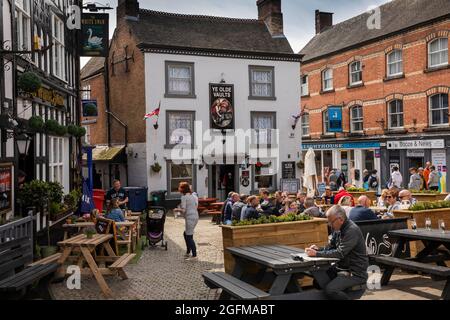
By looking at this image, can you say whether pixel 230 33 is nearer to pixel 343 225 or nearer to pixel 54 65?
pixel 54 65

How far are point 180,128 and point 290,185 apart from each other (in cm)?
597

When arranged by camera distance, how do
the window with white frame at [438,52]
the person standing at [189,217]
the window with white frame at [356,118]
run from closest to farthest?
1. the person standing at [189,217]
2. the window with white frame at [438,52]
3. the window with white frame at [356,118]

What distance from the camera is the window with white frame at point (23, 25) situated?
33.7 feet

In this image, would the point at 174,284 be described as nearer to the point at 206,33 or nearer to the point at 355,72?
the point at 206,33

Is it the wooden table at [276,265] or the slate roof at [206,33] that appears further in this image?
the slate roof at [206,33]

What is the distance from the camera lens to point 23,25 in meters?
10.9

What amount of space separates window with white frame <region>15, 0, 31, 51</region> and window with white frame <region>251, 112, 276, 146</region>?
558 inches

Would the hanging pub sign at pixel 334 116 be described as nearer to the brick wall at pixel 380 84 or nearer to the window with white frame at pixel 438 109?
the brick wall at pixel 380 84

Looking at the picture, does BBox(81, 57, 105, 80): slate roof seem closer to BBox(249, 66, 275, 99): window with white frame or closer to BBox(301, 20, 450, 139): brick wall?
BBox(249, 66, 275, 99): window with white frame

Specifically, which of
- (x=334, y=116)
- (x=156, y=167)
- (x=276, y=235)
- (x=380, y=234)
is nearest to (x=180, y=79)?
(x=156, y=167)

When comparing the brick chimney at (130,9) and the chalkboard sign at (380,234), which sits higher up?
the brick chimney at (130,9)

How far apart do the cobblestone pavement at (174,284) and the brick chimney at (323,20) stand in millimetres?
28787

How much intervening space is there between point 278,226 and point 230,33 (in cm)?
1828

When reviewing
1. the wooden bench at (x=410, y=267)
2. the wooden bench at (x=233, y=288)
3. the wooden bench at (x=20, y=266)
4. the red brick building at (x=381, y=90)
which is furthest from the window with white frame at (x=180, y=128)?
the wooden bench at (x=233, y=288)
